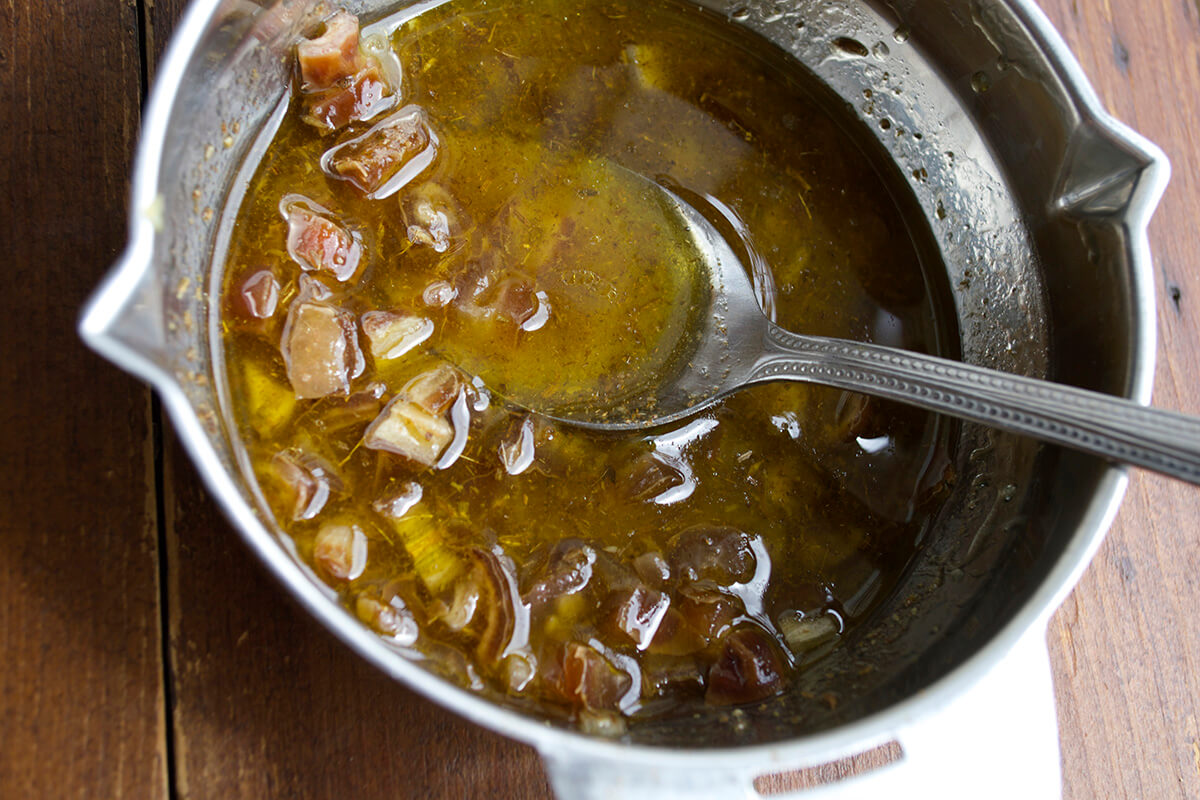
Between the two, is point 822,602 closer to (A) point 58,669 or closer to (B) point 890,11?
(B) point 890,11

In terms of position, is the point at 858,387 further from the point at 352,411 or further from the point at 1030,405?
the point at 352,411

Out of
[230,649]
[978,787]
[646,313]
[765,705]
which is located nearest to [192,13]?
[646,313]

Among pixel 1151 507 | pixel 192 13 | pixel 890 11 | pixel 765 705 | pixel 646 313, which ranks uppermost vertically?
pixel 890 11

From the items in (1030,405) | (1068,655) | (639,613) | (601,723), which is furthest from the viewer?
(1068,655)

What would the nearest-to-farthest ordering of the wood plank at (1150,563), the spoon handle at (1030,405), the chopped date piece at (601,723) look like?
the spoon handle at (1030,405) → the chopped date piece at (601,723) → the wood plank at (1150,563)

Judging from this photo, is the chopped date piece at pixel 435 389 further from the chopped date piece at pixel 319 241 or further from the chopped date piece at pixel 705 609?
the chopped date piece at pixel 705 609

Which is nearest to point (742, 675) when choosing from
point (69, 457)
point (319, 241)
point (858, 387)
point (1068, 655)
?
point (858, 387)

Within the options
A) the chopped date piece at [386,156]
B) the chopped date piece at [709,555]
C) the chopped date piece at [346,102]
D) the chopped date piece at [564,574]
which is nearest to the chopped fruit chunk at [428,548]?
the chopped date piece at [564,574]
